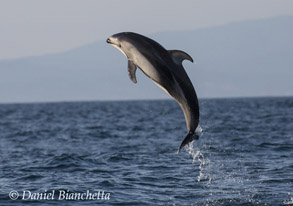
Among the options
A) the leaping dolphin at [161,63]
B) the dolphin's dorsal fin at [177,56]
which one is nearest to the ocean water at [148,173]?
the leaping dolphin at [161,63]

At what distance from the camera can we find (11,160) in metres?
24.4

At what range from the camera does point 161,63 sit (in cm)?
1138

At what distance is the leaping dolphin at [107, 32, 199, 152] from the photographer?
11305mm

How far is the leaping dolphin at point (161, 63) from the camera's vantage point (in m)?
11.3

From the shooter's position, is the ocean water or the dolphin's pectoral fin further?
the ocean water

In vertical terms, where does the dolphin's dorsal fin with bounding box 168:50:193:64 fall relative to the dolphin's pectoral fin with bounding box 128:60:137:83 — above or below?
above

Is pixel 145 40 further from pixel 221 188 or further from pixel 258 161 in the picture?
pixel 258 161

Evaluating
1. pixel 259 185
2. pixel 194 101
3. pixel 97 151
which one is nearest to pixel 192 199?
pixel 259 185

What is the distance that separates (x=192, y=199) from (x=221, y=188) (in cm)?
179
